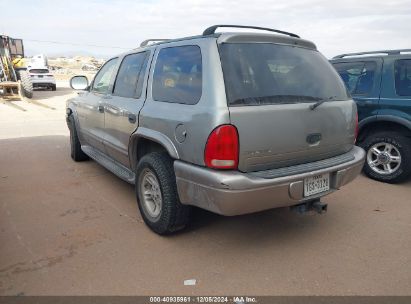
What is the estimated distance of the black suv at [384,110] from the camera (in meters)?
4.78

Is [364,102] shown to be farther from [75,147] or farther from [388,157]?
[75,147]

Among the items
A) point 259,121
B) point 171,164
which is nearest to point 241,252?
point 171,164

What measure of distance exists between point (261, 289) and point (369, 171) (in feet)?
10.7

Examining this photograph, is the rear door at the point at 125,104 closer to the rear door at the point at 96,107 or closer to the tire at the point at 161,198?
the rear door at the point at 96,107

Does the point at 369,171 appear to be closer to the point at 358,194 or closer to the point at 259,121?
the point at 358,194

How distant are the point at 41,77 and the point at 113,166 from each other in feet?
59.7

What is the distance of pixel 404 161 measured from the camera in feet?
15.8

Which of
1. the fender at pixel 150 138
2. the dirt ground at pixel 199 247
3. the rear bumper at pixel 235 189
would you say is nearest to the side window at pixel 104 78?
the fender at pixel 150 138

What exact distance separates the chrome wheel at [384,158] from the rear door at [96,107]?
12.2ft

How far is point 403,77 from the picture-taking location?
4777mm

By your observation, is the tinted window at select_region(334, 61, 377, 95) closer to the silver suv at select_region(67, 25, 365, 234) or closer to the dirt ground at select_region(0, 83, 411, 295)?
the dirt ground at select_region(0, 83, 411, 295)

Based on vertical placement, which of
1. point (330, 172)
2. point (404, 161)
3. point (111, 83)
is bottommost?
point (404, 161)

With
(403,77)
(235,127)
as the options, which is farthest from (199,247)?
(403,77)

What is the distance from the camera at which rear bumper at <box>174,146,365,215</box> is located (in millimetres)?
2617
